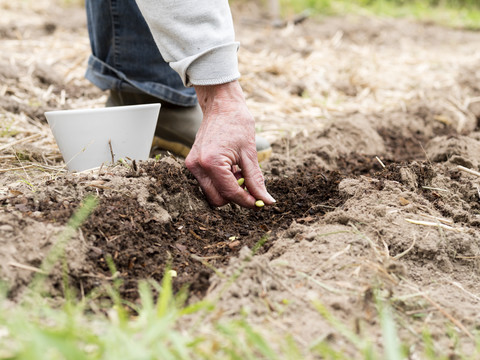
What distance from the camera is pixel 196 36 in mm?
1683

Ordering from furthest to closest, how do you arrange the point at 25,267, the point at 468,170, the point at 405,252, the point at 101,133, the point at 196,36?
the point at 468,170, the point at 101,133, the point at 196,36, the point at 405,252, the point at 25,267

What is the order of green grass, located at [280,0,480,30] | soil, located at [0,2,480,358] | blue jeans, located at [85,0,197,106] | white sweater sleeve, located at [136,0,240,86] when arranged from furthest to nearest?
green grass, located at [280,0,480,30] < blue jeans, located at [85,0,197,106] < white sweater sleeve, located at [136,0,240,86] < soil, located at [0,2,480,358]

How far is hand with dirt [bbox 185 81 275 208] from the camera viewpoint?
1754 mm

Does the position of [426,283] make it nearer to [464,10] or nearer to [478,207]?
[478,207]

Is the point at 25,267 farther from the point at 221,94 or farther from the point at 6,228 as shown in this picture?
the point at 221,94

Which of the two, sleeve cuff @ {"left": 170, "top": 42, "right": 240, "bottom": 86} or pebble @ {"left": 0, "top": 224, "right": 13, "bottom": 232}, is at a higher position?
sleeve cuff @ {"left": 170, "top": 42, "right": 240, "bottom": 86}

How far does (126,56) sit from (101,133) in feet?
2.11

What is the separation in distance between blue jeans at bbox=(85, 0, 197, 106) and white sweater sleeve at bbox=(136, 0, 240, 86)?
30.0 inches

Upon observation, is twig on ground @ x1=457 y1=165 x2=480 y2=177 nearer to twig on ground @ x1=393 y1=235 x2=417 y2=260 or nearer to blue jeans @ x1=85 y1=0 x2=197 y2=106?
twig on ground @ x1=393 y1=235 x2=417 y2=260

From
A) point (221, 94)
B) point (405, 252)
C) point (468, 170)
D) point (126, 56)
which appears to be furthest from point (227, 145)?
point (468, 170)

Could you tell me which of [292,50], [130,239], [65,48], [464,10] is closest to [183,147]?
[130,239]

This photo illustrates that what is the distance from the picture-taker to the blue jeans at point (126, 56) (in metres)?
2.43

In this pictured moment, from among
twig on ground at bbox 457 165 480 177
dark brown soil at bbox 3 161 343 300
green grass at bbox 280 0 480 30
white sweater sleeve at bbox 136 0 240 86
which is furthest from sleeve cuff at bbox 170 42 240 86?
green grass at bbox 280 0 480 30

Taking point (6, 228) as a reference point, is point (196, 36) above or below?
above
